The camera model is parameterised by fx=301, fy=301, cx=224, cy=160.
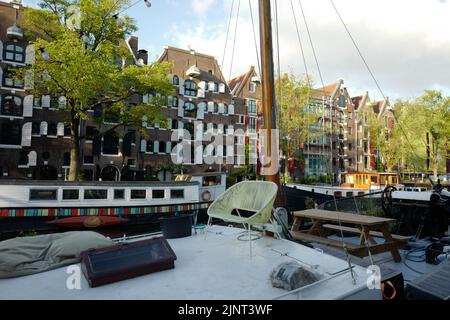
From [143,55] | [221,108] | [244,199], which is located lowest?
[244,199]

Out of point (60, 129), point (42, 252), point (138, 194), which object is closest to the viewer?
point (42, 252)

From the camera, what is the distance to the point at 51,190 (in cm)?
1038

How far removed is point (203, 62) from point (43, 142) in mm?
16419

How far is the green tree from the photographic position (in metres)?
13.8

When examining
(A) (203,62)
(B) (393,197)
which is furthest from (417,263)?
(A) (203,62)

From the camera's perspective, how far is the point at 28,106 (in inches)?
830

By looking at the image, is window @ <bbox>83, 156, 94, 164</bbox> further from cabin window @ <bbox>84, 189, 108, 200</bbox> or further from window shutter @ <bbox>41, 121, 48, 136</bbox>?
cabin window @ <bbox>84, 189, 108, 200</bbox>

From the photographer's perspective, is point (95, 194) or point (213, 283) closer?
point (213, 283)

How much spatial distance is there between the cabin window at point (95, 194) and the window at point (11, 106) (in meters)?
14.5

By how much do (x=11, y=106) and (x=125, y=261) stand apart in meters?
23.5

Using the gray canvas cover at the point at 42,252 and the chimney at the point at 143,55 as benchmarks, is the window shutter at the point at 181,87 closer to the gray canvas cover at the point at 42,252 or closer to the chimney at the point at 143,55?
the chimney at the point at 143,55

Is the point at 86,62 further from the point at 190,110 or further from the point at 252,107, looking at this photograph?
the point at 252,107

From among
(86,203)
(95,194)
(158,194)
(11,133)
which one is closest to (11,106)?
(11,133)

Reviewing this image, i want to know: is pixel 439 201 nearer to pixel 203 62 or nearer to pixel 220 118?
pixel 220 118
